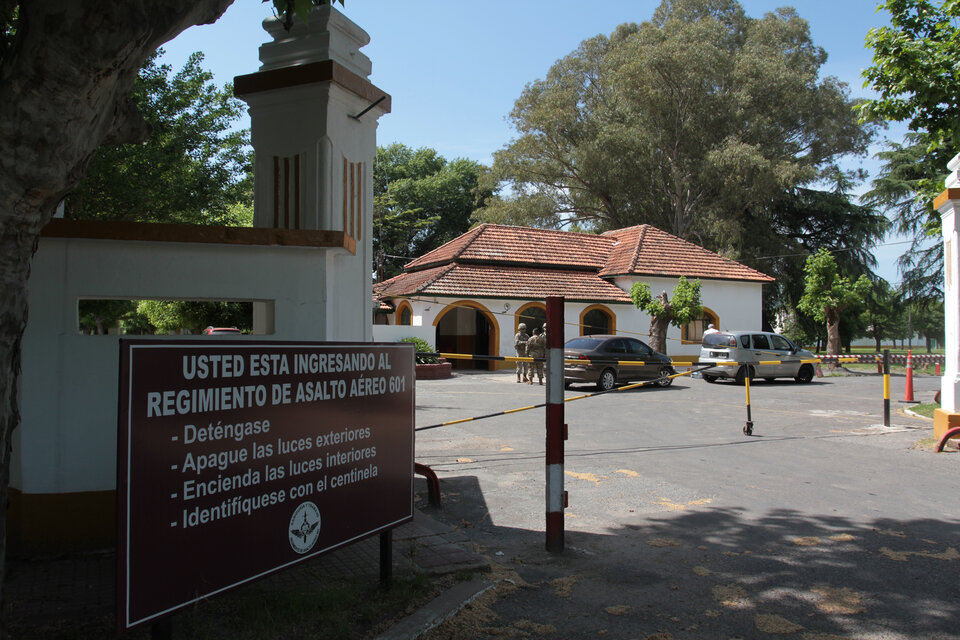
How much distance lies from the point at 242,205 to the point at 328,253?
20.1m

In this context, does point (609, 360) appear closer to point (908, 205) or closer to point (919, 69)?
point (919, 69)

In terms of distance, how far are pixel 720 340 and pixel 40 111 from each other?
67.8ft

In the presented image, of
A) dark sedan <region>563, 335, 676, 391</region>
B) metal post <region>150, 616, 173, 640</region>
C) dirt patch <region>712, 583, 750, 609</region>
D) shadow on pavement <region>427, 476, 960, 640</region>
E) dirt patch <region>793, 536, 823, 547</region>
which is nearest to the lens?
metal post <region>150, 616, 173, 640</region>

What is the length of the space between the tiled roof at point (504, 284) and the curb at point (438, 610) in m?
22.4

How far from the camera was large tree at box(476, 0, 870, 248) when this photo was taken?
3806cm

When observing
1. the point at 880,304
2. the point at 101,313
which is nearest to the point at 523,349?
the point at 101,313

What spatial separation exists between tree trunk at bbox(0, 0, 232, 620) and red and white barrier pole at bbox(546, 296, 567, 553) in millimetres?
3041

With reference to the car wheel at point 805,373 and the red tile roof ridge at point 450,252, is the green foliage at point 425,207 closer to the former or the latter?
the red tile roof ridge at point 450,252

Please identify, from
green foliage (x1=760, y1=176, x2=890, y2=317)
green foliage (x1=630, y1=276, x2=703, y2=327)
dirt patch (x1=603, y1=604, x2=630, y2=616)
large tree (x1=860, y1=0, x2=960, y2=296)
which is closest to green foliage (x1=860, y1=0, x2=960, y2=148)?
large tree (x1=860, y1=0, x2=960, y2=296)

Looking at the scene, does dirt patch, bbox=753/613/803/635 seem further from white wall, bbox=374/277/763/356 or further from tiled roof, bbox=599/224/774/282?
tiled roof, bbox=599/224/774/282

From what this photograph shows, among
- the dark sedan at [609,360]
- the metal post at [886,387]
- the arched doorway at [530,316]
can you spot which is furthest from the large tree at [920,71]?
the arched doorway at [530,316]

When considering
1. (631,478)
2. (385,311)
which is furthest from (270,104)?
(385,311)

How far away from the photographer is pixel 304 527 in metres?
3.54

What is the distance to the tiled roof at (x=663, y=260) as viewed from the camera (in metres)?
31.5
